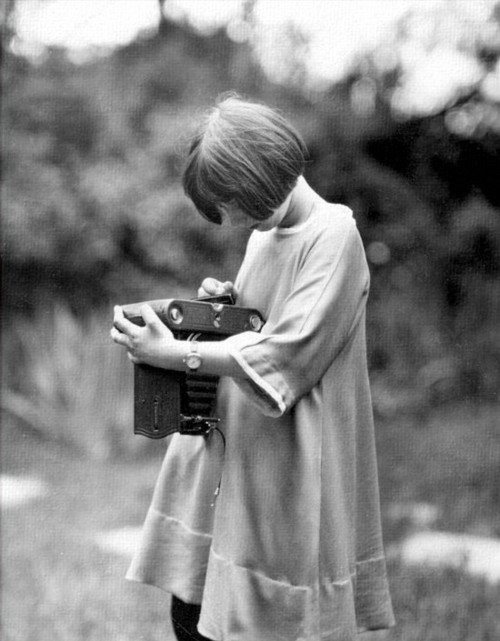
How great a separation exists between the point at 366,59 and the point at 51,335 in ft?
7.78

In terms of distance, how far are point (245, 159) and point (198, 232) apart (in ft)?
10.1

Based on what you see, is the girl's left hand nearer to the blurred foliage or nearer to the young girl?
the young girl

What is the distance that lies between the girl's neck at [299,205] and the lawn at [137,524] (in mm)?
1513

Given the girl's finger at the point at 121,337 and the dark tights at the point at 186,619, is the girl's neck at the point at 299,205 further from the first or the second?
the dark tights at the point at 186,619

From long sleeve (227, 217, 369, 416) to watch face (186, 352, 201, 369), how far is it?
0.21 ft

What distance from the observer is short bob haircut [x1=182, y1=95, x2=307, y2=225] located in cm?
167

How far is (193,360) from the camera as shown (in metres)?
1.63

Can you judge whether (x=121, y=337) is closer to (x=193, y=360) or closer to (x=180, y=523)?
(x=193, y=360)

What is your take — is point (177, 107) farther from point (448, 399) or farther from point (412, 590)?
point (412, 590)

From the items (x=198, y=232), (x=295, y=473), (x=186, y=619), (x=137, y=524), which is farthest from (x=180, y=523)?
(x=198, y=232)

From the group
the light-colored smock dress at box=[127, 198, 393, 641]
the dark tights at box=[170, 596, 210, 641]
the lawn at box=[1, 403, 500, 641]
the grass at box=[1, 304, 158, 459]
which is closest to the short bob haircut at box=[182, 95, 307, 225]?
the light-colored smock dress at box=[127, 198, 393, 641]

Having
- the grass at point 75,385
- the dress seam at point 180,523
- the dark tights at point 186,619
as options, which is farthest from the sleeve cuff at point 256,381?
the grass at point 75,385

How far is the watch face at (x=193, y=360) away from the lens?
64.0 inches

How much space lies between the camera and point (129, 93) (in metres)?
4.86
